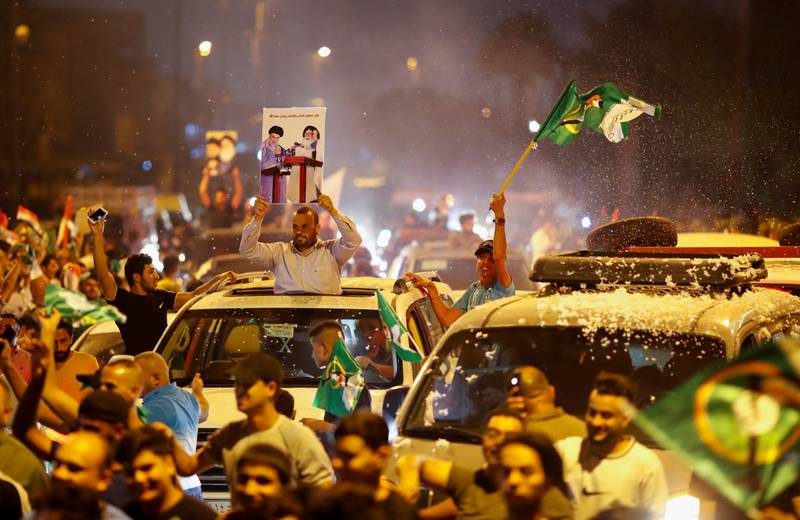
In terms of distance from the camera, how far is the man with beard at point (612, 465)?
18.8 ft

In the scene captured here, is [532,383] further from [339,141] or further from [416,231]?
[339,141]

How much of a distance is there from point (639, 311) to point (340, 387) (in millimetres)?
1867

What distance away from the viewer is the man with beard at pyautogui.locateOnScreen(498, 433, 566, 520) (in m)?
5.11

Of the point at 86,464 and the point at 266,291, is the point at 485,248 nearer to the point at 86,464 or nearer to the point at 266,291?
the point at 266,291

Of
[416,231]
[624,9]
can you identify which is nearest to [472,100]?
[416,231]

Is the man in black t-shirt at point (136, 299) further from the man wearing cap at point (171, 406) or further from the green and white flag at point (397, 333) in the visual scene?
the man wearing cap at point (171, 406)

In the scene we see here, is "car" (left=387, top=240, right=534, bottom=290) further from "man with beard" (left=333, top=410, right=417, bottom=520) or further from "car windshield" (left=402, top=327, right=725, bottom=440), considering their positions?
"man with beard" (left=333, top=410, right=417, bottom=520)

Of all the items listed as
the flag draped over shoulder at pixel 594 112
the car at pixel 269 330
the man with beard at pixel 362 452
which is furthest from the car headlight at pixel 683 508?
the flag draped over shoulder at pixel 594 112

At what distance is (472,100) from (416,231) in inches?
460

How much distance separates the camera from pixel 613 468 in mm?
5801

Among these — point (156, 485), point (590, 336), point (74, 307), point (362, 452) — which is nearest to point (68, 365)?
point (74, 307)

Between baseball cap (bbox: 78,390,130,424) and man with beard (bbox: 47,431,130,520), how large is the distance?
0.46m

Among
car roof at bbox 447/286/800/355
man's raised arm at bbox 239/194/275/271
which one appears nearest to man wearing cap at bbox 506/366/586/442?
car roof at bbox 447/286/800/355

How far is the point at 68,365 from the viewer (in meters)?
8.66
